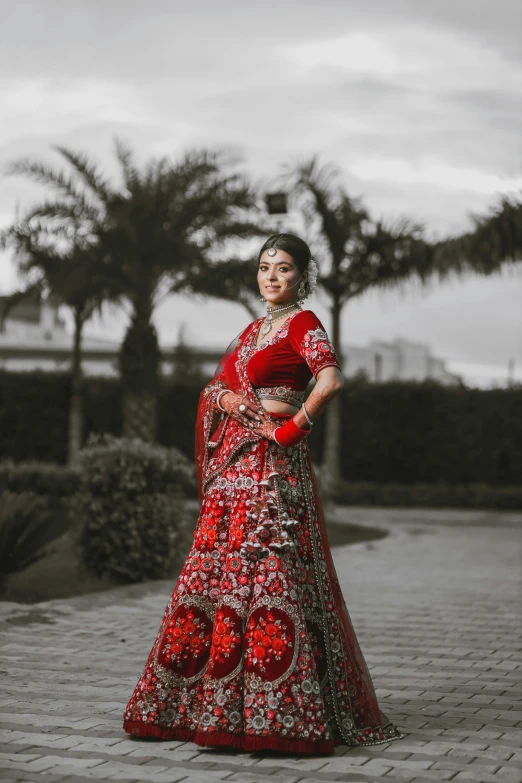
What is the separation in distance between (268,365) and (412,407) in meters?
20.7

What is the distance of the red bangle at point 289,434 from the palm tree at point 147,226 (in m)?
15.7

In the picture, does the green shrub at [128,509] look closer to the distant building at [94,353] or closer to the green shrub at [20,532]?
the green shrub at [20,532]

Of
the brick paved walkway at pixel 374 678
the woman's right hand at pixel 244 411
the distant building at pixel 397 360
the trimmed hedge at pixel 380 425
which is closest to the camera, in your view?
the brick paved walkway at pixel 374 678

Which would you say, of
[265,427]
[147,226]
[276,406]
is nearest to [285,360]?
[276,406]

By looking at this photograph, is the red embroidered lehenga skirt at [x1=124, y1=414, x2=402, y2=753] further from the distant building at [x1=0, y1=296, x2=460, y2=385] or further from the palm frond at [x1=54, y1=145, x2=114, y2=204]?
the distant building at [x1=0, y1=296, x2=460, y2=385]

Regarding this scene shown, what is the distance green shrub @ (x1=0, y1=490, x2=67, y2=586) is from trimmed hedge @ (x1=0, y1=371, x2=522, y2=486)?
1598 centimetres

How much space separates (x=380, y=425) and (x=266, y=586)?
69.0 ft

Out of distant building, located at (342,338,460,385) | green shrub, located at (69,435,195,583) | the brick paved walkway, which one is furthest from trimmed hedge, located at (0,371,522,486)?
distant building, located at (342,338,460,385)

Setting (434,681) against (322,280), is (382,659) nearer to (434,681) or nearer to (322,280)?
(434,681)

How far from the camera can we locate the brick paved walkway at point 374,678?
4.13m

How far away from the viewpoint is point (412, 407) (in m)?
25.1

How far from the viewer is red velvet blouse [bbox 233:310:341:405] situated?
15.0 ft

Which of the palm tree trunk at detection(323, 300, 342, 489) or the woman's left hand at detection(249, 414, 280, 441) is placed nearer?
the woman's left hand at detection(249, 414, 280, 441)

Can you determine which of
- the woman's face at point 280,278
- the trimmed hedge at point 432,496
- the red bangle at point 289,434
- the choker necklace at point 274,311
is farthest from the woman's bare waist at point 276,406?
the trimmed hedge at point 432,496
